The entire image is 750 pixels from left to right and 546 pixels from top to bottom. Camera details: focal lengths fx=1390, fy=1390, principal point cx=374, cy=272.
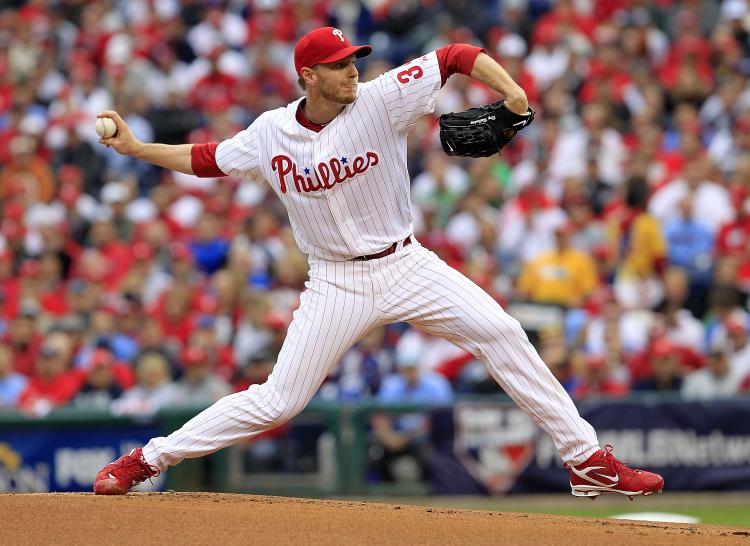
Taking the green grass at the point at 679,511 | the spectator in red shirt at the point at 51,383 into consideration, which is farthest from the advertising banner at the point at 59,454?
the green grass at the point at 679,511

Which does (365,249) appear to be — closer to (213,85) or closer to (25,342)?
(25,342)

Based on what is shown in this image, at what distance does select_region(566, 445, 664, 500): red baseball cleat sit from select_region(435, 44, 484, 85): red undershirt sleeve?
1.69 meters

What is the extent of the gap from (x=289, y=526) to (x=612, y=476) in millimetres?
1376

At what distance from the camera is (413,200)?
1239cm

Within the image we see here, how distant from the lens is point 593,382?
10.2 m

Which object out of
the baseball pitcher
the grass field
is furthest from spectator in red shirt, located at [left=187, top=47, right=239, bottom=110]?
the baseball pitcher

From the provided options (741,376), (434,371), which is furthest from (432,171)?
(741,376)

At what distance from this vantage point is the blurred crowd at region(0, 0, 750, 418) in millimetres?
10484

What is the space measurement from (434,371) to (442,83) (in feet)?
17.0

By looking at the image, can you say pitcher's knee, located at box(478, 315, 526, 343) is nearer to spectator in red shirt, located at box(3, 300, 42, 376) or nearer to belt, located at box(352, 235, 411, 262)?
belt, located at box(352, 235, 411, 262)

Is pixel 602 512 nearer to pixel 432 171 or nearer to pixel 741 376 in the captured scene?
pixel 741 376

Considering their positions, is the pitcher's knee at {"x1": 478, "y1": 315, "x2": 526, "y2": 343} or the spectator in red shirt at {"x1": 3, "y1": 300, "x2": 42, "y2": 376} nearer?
the pitcher's knee at {"x1": 478, "y1": 315, "x2": 526, "y2": 343}

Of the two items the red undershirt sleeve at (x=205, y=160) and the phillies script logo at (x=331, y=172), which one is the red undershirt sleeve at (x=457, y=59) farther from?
the red undershirt sleeve at (x=205, y=160)

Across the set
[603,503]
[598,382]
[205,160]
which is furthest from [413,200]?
[205,160]
